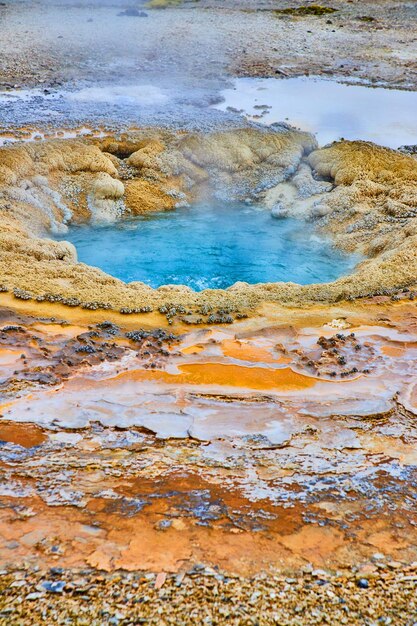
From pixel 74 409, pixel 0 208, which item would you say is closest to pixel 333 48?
pixel 0 208

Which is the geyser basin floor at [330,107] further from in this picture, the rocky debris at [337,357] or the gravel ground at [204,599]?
the gravel ground at [204,599]

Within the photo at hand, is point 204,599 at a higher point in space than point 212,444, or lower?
higher

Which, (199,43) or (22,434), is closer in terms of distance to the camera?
(22,434)

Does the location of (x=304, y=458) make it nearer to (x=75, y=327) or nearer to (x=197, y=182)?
(x=75, y=327)

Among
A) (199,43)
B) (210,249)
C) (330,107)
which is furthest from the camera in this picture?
(199,43)

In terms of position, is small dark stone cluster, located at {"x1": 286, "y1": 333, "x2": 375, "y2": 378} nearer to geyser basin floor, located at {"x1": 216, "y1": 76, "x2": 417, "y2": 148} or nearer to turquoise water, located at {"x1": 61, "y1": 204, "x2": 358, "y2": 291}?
turquoise water, located at {"x1": 61, "y1": 204, "x2": 358, "y2": 291}

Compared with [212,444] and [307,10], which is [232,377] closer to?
[212,444]

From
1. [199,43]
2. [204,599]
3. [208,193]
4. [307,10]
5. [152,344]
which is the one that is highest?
[307,10]

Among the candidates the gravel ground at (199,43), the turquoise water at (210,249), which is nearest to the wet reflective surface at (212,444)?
the turquoise water at (210,249)

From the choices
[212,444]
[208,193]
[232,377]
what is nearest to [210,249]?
[208,193]
